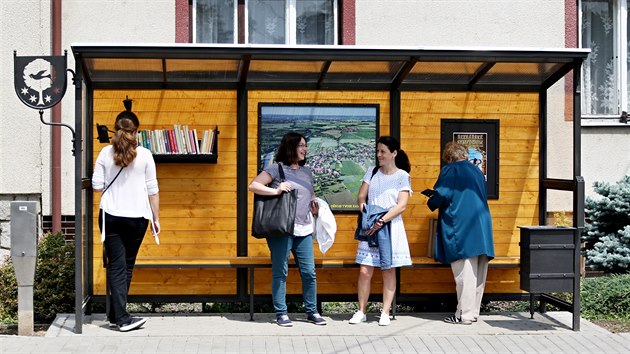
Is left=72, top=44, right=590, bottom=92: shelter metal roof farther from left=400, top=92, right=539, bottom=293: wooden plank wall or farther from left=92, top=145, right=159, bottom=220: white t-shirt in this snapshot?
left=92, top=145, right=159, bottom=220: white t-shirt

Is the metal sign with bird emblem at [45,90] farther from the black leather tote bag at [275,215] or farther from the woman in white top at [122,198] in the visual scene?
the black leather tote bag at [275,215]

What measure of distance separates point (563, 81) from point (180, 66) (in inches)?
235

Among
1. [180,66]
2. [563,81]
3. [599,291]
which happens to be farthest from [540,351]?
[563,81]

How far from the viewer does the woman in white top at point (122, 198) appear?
8055 mm

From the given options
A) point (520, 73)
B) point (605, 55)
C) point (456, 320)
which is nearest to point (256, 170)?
point (456, 320)

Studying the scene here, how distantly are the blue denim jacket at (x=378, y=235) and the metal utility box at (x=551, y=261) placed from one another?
4.24ft

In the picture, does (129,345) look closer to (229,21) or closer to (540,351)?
(540,351)

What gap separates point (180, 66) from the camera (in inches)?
348

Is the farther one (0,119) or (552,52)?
(0,119)

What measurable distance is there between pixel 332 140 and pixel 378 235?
1229mm

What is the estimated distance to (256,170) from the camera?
9281 millimetres

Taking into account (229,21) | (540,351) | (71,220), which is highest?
(229,21)

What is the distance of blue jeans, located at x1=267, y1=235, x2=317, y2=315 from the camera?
334 inches

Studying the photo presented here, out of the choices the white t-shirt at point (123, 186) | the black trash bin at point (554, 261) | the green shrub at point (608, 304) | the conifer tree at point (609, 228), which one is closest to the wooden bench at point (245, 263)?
the black trash bin at point (554, 261)
